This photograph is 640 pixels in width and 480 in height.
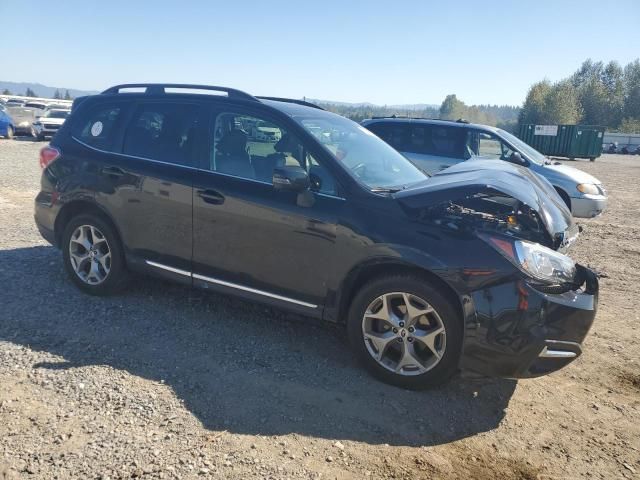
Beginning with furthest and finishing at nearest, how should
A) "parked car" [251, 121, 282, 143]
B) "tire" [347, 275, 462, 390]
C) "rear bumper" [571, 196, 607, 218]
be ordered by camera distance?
1. "rear bumper" [571, 196, 607, 218]
2. "parked car" [251, 121, 282, 143]
3. "tire" [347, 275, 462, 390]

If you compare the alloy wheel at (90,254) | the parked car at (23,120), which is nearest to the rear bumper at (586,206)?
the alloy wheel at (90,254)

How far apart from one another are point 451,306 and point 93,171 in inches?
136

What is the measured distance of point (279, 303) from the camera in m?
3.81

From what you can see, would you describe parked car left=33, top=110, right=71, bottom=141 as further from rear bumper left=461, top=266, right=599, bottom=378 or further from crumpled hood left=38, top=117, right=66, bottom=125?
rear bumper left=461, top=266, right=599, bottom=378

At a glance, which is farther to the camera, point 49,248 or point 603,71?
point 603,71

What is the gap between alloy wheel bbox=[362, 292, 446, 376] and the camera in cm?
330

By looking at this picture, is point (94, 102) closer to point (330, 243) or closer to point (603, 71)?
point (330, 243)

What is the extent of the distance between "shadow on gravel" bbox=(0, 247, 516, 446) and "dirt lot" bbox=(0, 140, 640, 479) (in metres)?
0.01

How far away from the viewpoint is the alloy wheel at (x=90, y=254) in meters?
4.62

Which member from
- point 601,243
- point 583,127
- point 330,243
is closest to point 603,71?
point 583,127

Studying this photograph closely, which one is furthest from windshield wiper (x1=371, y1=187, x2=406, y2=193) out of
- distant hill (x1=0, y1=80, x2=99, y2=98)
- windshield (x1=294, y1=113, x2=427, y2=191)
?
distant hill (x1=0, y1=80, x2=99, y2=98)

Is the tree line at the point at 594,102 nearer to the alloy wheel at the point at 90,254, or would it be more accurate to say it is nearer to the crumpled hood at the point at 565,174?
the crumpled hood at the point at 565,174

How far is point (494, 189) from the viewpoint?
10.9ft

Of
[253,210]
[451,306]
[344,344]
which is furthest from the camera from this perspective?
[344,344]
